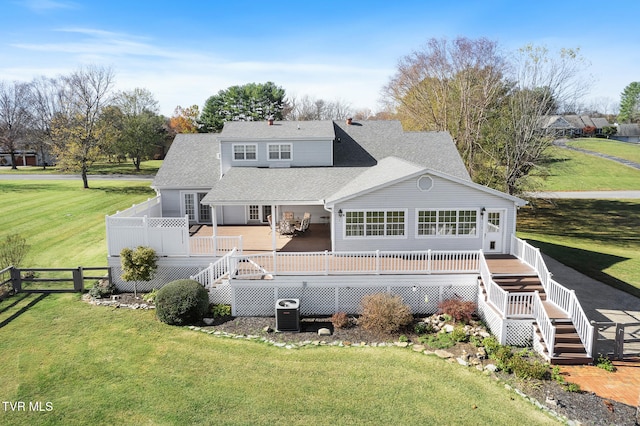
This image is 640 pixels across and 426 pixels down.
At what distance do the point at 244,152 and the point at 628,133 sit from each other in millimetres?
107832

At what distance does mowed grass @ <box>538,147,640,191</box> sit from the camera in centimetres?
4891

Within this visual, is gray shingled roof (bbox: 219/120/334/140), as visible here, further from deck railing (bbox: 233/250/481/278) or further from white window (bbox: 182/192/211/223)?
deck railing (bbox: 233/250/481/278)

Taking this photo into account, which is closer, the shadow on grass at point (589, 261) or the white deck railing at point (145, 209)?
the shadow on grass at point (589, 261)

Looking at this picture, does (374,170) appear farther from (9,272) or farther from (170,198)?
(9,272)

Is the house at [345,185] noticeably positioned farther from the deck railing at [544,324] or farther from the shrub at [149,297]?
the deck railing at [544,324]

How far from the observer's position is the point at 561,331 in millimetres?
12883

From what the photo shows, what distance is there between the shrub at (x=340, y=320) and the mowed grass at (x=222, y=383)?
5.13 ft

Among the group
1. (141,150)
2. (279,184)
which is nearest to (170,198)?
(279,184)

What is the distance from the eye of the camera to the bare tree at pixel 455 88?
34.9 meters

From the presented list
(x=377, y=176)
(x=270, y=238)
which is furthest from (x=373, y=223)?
(x=270, y=238)

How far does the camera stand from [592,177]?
54.5 meters

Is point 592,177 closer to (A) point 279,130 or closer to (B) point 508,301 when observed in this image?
(A) point 279,130

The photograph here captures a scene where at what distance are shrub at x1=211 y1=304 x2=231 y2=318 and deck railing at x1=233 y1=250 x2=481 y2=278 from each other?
1460 mm

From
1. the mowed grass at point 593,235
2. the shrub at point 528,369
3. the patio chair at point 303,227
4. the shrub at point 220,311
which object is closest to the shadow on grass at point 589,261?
the mowed grass at point 593,235
